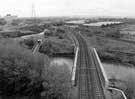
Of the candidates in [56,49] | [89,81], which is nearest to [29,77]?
[89,81]

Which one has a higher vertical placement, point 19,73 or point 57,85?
point 19,73

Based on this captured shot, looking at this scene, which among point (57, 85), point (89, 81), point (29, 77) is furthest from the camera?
point (89, 81)

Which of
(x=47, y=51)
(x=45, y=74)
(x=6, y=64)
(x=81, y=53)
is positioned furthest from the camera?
(x=47, y=51)

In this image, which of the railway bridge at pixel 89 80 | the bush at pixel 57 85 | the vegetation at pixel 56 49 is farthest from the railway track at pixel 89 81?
the vegetation at pixel 56 49

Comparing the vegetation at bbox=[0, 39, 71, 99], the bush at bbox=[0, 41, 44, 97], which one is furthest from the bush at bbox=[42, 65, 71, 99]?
the bush at bbox=[0, 41, 44, 97]

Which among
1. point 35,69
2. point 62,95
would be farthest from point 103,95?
point 35,69

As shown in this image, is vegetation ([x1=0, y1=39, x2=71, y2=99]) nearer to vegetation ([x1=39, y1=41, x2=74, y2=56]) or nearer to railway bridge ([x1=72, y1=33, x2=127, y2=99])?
railway bridge ([x1=72, y1=33, x2=127, y2=99])

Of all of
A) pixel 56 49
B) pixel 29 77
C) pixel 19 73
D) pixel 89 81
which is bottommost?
pixel 56 49

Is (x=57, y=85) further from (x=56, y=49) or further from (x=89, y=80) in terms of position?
(x=56, y=49)

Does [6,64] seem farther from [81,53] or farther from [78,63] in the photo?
[81,53]

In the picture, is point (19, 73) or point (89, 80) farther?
point (89, 80)

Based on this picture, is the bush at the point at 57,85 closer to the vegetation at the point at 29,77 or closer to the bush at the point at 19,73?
the vegetation at the point at 29,77
